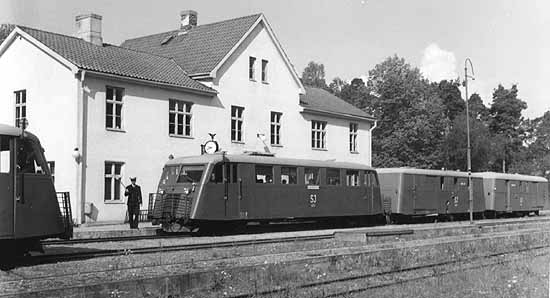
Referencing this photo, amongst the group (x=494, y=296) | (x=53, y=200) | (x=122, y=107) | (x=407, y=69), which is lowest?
(x=494, y=296)

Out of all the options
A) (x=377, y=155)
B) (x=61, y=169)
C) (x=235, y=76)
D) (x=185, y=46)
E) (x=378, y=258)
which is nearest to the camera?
(x=378, y=258)

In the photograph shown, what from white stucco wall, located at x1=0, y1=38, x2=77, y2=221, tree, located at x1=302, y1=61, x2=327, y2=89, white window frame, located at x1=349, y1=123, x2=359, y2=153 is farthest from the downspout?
tree, located at x1=302, y1=61, x2=327, y2=89

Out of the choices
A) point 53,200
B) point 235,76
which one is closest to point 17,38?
point 235,76

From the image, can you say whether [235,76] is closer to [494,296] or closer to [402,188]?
[402,188]

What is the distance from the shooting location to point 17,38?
24609 millimetres

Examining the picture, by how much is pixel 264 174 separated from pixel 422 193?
10.4m

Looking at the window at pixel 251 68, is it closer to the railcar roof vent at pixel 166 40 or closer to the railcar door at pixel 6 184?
the railcar roof vent at pixel 166 40

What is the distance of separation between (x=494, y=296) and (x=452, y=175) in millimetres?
23123

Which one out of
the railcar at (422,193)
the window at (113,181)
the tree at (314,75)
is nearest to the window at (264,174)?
the window at (113,181)

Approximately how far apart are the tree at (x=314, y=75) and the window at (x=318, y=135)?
627 centimetres

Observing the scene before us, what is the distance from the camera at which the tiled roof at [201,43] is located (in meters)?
31.6

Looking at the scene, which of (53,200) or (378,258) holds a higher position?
(53,200)

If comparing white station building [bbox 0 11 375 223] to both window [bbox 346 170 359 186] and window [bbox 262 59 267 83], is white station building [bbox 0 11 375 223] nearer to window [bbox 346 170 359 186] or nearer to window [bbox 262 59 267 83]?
window [bbox 262 59 267 83]

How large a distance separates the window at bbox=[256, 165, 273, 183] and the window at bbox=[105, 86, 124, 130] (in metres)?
7.35
